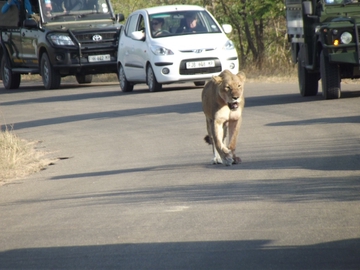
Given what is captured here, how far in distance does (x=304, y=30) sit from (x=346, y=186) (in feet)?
29.3

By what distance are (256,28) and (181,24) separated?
10157 millimetres

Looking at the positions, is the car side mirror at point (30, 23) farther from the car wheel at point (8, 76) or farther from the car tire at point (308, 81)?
the car tire at point (308, 81)

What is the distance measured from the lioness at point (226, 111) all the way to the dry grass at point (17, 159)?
2.33m

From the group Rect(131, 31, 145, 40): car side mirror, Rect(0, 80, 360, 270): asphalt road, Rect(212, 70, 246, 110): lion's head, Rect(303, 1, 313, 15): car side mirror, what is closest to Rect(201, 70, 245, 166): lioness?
Rect(212, 70, 246, 110): lion's head

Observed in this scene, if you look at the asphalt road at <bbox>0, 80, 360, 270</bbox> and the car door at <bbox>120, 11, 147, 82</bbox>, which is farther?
the car door at <bbox>120, 11, 147, 82</bbox>

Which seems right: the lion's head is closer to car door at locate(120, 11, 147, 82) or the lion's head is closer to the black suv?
car door at locate(120, 11, 147, 82)

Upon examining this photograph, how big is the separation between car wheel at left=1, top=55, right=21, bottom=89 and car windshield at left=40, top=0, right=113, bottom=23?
9.84 feet

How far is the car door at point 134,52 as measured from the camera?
801 inches

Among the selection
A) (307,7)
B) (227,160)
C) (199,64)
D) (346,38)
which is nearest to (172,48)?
(199,64)

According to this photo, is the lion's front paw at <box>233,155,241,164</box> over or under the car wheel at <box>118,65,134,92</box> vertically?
over

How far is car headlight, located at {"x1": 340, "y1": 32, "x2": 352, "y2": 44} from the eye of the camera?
1454 cm

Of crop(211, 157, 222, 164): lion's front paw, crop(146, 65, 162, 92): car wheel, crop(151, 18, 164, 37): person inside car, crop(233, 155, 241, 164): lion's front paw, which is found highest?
crop(151, 18, 164, 37): person inside car

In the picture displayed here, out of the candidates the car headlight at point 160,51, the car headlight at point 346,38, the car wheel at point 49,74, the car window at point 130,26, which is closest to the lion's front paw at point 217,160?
the car headlight at point 346,38

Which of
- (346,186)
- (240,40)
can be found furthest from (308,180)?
(240,40)
